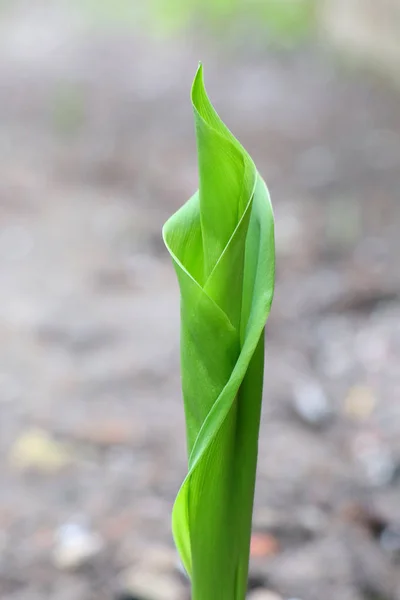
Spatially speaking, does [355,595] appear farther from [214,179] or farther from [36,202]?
[36,202]

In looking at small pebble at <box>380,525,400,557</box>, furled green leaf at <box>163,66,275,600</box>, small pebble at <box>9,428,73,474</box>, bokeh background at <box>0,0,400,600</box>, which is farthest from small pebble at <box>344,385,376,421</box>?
furled green leaf at <box>163,66,275,600</box>

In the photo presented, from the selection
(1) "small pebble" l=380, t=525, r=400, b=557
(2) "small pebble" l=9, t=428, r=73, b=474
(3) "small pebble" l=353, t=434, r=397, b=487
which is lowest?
(2) "small pebble" l=9, t=428, r=73, b=474

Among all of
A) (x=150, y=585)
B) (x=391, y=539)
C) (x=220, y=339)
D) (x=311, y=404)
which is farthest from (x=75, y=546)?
(x=220, y=339)

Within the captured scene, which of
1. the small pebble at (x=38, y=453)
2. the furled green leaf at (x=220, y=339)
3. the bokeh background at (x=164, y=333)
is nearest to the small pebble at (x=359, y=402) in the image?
the bokeh background at (x=164, y=333)

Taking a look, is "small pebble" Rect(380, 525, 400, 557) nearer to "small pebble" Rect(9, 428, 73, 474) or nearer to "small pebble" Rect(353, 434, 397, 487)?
"small pebble" Rect(353, 434, 397, 487)

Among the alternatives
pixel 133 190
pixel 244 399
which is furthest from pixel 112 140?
pixel 244 399

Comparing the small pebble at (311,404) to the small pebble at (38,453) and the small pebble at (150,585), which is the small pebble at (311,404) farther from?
the small pebble at (150,585)
